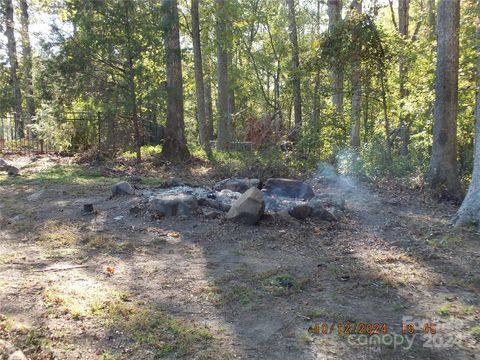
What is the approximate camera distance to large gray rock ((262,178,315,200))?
8.20 meters

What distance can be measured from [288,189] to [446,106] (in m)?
3.48

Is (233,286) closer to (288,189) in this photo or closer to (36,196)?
(288,189)

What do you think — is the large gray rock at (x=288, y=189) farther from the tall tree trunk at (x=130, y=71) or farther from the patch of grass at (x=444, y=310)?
the tall tree trunk at (x=130, y=71)

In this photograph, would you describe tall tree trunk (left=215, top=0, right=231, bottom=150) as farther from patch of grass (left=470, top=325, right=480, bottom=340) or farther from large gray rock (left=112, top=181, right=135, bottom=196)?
patch of grass (left=470, top=325, right=480, bottom=340)

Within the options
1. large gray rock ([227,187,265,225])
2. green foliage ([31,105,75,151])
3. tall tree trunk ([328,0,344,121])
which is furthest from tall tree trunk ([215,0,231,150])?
large gray rock ([227,187,265,225])

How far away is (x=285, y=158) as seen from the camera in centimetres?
1038

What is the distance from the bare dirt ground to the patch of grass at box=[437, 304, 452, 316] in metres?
0.02

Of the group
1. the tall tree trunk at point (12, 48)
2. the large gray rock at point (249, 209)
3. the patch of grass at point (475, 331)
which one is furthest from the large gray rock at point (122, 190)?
the tall tree trunk at point (12, 48)

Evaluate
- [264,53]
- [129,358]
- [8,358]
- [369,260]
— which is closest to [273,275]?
[369,260]

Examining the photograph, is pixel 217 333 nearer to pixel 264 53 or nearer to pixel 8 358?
pixel 8 358

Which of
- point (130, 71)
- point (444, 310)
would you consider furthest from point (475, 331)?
point (130, 71)

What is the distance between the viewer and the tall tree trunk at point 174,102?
468 inches

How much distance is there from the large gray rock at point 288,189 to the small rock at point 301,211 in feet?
5.03

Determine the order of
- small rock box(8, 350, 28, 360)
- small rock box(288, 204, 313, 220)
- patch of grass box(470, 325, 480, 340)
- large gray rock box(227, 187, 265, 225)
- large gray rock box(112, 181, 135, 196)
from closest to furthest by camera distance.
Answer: small rock box(8, 350, 28, 360) < patch of grass box(470, 325, 480, 340) < large gray rock box(227, 187, 265, 225) < small rock box(288, 204, 313, 220) < large gray rock box(112, 181, 135, 196)
